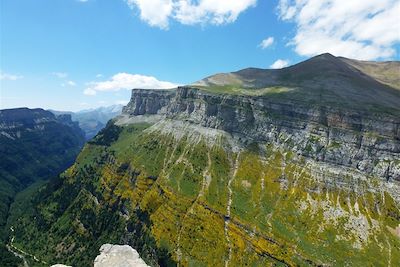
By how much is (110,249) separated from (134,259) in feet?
38.7

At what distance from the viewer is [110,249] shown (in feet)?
370

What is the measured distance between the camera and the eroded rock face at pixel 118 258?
335ft

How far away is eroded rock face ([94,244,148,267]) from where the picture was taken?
335ft

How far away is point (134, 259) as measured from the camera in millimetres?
105688

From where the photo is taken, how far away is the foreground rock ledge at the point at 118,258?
102 m

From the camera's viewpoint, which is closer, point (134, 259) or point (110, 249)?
point (134, 259)

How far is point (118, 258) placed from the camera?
106 meters

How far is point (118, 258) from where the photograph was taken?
10606 centimetres

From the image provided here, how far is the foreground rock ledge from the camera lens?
4026 inches
